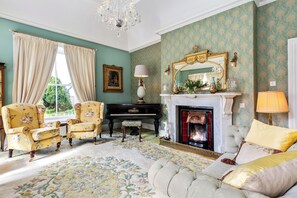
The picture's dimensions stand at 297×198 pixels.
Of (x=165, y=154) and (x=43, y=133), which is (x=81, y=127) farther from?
(x=165, y=154)

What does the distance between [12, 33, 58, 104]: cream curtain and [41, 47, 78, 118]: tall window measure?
1.34ft

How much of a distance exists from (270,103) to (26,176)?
4036 millimetres

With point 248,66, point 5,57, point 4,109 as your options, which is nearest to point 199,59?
→ point 248,66

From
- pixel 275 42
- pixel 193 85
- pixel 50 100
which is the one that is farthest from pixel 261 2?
pixel 50 100

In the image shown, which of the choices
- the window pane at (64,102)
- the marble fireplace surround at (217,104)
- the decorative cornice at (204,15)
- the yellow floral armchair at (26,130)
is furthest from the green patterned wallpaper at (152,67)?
the yellow floral armchair at (26,130)

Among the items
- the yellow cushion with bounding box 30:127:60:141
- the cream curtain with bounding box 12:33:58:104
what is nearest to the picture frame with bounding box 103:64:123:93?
the cream curtain with bounding box 12:33:58:104

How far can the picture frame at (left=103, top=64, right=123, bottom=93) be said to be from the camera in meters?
5.61

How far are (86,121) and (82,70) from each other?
162 cm

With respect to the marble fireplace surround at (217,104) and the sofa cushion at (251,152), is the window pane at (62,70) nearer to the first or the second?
the marble fireplace surround at (217,104)

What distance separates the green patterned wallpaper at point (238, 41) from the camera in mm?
3094

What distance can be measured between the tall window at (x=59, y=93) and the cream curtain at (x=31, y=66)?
0.41 meters

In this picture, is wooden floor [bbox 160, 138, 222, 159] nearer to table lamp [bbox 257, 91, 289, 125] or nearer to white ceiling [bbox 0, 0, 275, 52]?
table lamp [bbox 257, 91, 289, 125]

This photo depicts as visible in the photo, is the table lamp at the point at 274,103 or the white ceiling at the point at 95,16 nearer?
the table lamp at the point at 274,103

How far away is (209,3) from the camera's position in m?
3.55
